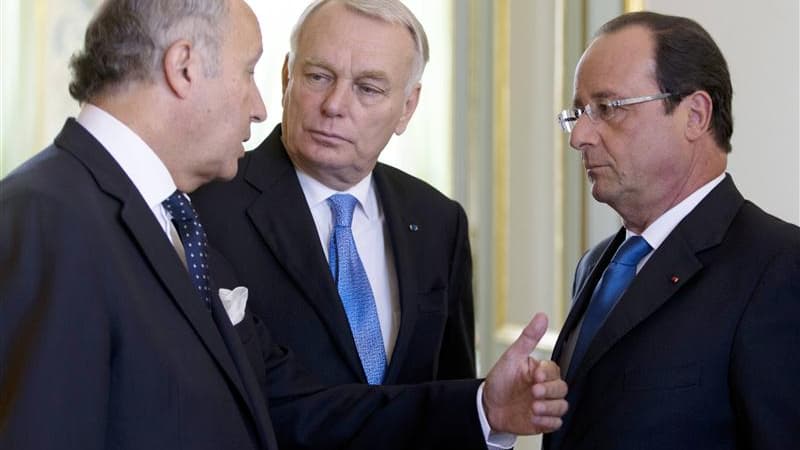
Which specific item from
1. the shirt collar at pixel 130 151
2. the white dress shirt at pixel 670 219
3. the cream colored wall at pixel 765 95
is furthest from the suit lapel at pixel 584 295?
the shirt collar at pixel 130 151

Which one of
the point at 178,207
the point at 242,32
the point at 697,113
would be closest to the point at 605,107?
the point at 697,113

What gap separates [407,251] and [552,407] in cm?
64

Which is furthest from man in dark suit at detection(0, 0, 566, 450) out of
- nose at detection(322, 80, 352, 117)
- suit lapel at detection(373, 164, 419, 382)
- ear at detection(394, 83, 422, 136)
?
ear at detection(394, 83, 422, 136)

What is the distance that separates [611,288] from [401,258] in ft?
1.71

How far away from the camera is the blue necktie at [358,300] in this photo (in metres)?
2.45

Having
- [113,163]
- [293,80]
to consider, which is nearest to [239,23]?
[113,163]

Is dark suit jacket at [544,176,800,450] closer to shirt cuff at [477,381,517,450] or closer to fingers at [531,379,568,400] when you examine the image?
fingers at [531,379,568,400]

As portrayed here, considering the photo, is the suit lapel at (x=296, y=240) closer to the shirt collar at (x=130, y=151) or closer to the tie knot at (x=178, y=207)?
the tie knot at (x=178, y=207)

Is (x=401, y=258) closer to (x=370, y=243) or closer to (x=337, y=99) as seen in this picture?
(x=370, y=243)

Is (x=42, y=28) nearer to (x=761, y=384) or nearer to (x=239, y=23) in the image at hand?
(x=239, y=23)

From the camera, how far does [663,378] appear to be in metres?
1.94

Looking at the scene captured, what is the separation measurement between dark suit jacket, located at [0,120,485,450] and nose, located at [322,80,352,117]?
0.75m

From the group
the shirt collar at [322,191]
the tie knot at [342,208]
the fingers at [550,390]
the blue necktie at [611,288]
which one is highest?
the shirt collar at [322,191]

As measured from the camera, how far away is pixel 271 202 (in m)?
2.46
